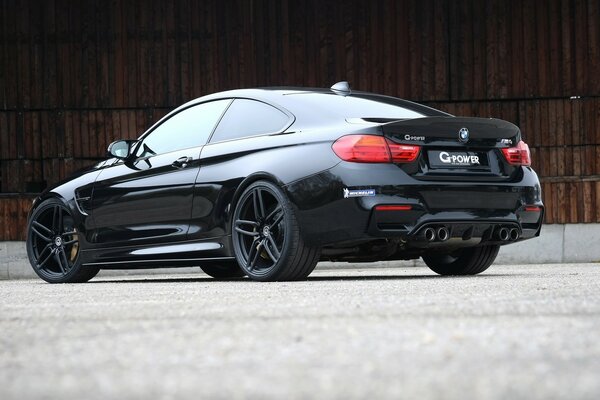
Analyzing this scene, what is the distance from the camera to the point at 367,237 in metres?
8.11

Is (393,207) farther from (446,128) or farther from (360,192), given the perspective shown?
(446,128)

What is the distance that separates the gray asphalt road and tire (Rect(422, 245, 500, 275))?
2789mm

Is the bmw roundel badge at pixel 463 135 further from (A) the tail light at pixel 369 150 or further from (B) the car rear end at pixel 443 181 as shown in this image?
(A) the tail light at pixel 369 150

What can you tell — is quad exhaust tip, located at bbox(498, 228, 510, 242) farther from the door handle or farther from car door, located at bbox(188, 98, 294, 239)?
the door handle

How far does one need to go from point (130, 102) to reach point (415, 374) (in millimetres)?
13896

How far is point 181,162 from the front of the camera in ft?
30.8

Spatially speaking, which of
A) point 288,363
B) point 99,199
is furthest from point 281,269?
point 288,363

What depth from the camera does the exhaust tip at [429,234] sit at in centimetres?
820

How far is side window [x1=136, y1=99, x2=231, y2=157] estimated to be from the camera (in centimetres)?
948

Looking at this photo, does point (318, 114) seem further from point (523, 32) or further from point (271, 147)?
point (523, 32)

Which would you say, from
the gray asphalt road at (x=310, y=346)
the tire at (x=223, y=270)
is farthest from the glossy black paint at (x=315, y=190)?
the gray asphalt road at (x=310, y=346)

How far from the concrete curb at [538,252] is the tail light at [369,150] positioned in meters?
7.06

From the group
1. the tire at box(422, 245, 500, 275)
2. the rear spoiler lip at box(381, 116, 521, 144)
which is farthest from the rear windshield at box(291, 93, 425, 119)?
the tire at box(422, 245, 500, 275)

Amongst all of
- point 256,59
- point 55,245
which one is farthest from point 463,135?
point 256,59
